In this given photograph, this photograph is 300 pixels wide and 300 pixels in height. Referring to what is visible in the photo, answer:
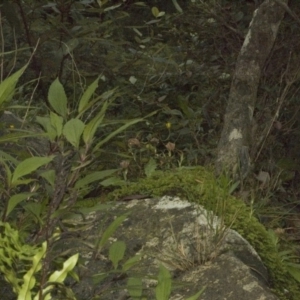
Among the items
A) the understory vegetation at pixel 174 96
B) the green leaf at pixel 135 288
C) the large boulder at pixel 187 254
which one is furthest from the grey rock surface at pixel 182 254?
the green leaf at pixel 135 288

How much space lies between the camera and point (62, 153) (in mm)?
1807

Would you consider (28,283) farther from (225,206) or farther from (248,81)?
(248,81)

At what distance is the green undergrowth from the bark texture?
0.60 metres

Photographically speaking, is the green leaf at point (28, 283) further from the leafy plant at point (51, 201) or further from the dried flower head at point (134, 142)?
the dried flower head at point (134, 142)

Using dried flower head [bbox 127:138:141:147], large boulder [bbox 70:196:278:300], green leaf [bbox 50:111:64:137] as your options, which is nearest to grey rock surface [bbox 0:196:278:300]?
large boulder [bbox 70:196:278:300]

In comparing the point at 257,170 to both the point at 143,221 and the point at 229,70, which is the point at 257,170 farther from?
the point at 143,221

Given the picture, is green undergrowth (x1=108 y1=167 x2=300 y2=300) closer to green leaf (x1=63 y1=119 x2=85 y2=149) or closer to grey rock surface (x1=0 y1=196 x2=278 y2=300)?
grey rock surface (x1=0 y1=196 x2=278 y2=300)

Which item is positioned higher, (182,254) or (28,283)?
(28,283)

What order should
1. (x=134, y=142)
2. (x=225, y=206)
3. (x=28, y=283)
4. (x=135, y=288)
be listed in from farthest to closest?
(x=134, y=142)
(x=225, y=206)
(x=135, y=288)
(x=28, y=283)

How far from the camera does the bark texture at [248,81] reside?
169 inches

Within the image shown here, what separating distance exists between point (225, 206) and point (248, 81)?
1.31 metres

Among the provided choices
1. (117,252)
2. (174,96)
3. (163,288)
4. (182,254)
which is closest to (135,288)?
(117,252)

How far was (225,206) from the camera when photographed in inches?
129

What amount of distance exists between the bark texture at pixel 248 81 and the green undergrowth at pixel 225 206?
1.98 ft
